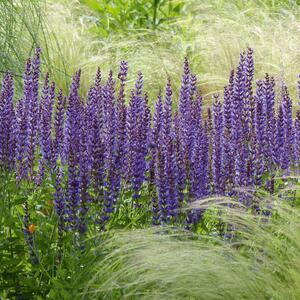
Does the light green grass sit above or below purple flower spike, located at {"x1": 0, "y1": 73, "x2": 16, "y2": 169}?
above

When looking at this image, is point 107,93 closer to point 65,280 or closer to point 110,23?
point 65,280

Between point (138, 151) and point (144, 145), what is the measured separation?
83mm

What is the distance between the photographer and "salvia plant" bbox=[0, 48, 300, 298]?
3.13 meters

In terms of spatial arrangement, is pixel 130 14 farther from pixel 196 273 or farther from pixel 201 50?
pixel 196 273

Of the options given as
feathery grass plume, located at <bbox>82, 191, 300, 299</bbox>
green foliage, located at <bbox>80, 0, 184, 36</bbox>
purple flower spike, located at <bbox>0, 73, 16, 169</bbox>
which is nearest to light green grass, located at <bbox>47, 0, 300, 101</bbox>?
green foliage, located at <bbox>80, 0, 184, 36</bbox>

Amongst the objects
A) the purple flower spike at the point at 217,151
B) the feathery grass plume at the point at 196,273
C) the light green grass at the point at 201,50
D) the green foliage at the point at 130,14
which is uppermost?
the green foliage at the point at 130,14

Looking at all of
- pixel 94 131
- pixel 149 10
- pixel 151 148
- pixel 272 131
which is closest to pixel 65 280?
pixel 94 131

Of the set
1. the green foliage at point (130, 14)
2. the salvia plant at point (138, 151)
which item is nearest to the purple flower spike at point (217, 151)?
the salvia plant at point (138, 151)

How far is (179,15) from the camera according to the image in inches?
384

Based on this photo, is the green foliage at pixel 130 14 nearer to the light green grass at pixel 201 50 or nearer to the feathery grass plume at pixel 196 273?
the light green grass at pixel 201 50

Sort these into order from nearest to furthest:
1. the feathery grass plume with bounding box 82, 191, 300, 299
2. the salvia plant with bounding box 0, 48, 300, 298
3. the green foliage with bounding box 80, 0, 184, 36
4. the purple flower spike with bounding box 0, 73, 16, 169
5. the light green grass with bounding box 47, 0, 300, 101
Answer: the feathery grass plume with bounding box 82, 191, 300, 299 → the salvia plant with bounding box 0, 48, 300, 298 → the purple flower spike with bounding box 0, 73, 16, 169 → the light green grass with bounding box 47, 0, 300, 101 → the green foliage with bounding box 80, 0, 184, 36

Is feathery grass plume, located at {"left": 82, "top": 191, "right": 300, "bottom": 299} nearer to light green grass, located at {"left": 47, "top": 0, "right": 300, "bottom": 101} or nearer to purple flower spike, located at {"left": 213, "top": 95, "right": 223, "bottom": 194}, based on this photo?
purple flower spike, located at {"left": 213, "top": 95, "right": 223, "bottom": 194}

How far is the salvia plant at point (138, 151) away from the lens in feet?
10.3

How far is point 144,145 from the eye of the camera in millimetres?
3447
